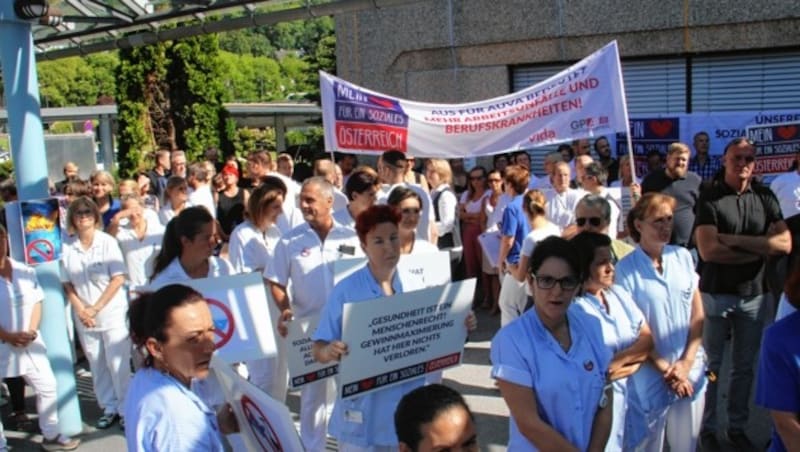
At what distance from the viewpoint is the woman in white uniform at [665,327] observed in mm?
4406

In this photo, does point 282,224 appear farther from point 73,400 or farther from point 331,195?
point 73,400

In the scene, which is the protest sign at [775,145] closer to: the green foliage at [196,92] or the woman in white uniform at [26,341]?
the woman in white uniform at [26,341]

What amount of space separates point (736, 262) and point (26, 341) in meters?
5.01

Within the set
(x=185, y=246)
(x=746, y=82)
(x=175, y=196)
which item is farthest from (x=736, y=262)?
(x=746, y=82)

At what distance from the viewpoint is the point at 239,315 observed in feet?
16.1

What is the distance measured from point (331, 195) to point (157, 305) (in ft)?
9.59

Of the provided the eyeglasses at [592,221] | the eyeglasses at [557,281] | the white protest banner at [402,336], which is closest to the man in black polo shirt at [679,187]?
the eyeglasses at [592,221]

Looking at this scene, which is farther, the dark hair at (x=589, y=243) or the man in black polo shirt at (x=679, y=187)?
the man in black polo shirt at (x=679, y=187)

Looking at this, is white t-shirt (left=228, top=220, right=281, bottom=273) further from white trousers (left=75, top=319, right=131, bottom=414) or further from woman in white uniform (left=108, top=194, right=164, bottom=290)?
woman in white uniform (left=108, top=194, right=164, bottom=290)

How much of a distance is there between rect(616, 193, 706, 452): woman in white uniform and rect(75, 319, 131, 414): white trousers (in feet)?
13.7

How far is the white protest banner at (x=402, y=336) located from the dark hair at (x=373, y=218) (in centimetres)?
40

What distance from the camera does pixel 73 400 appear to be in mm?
6438

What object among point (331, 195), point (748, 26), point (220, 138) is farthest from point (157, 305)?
point (220, 138)

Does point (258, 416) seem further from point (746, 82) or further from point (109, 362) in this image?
point (746, 82)
